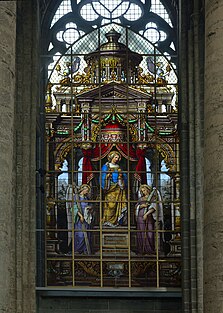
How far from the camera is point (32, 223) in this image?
21922 mm

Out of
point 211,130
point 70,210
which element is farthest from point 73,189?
point 211,130

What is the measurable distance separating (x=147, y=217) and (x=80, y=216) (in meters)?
1.24

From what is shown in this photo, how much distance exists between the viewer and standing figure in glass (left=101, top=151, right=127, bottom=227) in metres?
23.6

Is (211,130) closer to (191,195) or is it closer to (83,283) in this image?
(191,195)

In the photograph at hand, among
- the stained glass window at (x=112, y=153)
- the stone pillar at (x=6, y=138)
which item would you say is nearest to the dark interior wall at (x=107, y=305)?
the stained glass window at (x=112, y=153)

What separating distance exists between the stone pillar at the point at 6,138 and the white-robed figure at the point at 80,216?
6896 mm

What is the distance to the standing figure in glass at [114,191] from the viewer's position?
23.6 m

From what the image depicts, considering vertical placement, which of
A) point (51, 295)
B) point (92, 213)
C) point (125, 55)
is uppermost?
point (125, 55)

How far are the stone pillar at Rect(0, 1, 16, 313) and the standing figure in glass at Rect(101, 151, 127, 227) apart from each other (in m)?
7.13

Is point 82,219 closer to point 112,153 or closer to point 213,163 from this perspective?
point 112,153

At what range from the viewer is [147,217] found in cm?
2359

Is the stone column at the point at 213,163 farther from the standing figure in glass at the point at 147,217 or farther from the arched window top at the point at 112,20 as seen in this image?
the arched window top at the point at 112,20

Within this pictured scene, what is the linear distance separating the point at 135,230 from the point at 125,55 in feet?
11.4

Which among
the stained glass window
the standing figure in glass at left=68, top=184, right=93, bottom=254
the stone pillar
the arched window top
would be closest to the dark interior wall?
the stained glass window
